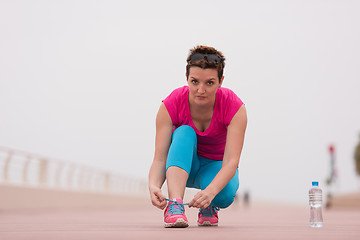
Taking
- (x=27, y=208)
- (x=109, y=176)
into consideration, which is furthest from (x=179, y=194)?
(x=109, y=176)

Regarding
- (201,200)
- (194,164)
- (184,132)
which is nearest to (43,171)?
(194,164)

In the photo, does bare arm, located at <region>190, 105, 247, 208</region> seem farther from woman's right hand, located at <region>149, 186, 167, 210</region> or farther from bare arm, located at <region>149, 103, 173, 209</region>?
bare arm, located at <region>149, 103, 173, 209</region>

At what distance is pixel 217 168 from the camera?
480cm

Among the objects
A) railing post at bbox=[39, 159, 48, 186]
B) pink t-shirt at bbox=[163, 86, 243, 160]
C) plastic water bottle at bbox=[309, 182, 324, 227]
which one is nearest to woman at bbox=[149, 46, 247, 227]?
pink t-shirt at bbox=[163, 86, 243, 160]

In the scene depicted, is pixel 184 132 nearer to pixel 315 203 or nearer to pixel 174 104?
pixel 174 104

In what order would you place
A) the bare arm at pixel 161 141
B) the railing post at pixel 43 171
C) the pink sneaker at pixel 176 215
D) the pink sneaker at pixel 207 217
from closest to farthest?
the pink sneaker at pixel 176 215
the bare arm at pixel 161 141
the pink sneaker at pixel 207 217
the railing post at pixel 43 171

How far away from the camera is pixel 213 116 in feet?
15.3

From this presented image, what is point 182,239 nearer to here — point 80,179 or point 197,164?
point 197,164

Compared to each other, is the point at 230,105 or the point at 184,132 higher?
the point at 230,105

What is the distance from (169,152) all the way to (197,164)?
0.38 metres

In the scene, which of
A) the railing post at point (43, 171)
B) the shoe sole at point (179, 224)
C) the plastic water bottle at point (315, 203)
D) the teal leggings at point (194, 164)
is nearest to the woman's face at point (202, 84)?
the teal leggings at point (194, 164)

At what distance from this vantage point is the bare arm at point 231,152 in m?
4.32

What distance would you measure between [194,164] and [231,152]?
1.56 ft

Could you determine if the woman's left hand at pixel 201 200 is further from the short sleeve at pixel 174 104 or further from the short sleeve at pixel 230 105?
the short sleeve at pixel 174 104
